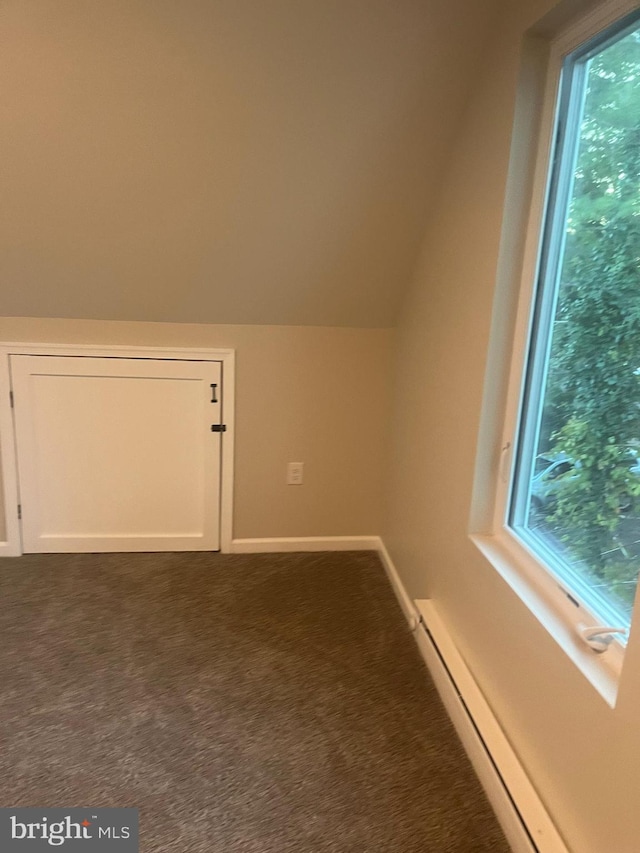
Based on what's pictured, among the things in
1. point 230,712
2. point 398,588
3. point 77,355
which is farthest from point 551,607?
point 77,355

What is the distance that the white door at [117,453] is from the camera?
2.73 m

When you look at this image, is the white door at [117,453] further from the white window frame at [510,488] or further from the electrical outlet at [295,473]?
the white window frame at [510,488]

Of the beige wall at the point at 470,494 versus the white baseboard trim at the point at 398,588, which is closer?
the beige wall at the point at 470,494

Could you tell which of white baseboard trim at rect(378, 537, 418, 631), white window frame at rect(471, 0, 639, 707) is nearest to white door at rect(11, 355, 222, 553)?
white baseboard trim at rect(378, 537, 418, 631)

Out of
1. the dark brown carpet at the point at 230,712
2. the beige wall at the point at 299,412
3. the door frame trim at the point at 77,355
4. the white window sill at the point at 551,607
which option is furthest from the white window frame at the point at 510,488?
the door frame trim at the point at 77,355

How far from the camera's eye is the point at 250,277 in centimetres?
256

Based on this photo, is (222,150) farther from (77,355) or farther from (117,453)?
(117,453)

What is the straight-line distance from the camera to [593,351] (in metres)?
1.50

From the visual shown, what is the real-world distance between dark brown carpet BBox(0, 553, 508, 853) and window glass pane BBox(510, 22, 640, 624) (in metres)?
0.70

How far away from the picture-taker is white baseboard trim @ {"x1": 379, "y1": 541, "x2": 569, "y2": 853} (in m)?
1.42

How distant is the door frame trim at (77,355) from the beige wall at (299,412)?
0.03m

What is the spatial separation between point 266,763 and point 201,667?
487 millimetres

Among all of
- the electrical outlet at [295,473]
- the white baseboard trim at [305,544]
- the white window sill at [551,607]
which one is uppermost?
the white window sill at [551,607]

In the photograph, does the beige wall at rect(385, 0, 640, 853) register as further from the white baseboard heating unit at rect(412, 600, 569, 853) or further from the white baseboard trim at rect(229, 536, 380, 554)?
the white baseboard trim at rect(229, 536, 380, 554)
